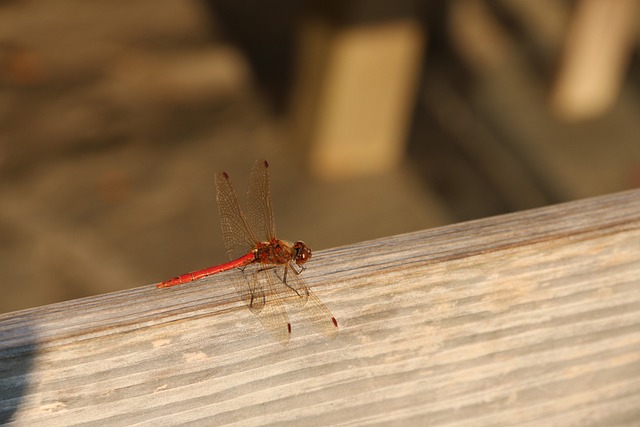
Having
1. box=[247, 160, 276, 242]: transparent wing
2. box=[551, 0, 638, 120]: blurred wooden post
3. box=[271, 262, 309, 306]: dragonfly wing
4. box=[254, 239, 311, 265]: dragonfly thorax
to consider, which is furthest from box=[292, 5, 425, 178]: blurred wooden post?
box=[271, 262, 309, 306]: dragonfly wing

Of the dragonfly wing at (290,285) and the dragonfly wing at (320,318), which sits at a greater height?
the dragonfly wing at (290,285)

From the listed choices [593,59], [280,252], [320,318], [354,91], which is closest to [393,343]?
[320,318]

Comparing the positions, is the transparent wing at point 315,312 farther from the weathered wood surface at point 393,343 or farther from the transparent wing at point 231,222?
the transparent wing at point 231,222

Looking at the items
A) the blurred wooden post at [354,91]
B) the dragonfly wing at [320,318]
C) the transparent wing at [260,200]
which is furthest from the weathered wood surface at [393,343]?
the blurred wooden post at [354,91]

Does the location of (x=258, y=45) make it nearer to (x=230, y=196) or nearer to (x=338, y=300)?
(x=230, y=196)

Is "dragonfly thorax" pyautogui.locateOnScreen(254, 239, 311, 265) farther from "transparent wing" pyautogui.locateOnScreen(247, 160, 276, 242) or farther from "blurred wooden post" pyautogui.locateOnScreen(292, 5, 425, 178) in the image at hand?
"blurred wooden post" pyautogui.locateOnScreen(292, 5, 425, 178)

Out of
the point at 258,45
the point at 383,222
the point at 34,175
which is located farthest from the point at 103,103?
the point at 383,222
